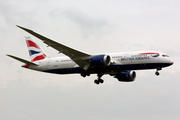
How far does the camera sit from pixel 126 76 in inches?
1954

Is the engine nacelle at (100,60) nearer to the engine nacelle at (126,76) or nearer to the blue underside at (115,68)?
the blue underside at (115,68)

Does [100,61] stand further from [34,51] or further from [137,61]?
[34,51]

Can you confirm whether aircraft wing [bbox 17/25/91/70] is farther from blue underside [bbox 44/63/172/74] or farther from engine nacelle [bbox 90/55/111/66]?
blue underside [bbox 44/63/172/74]

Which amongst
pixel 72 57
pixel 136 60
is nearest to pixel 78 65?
pixel 72 57

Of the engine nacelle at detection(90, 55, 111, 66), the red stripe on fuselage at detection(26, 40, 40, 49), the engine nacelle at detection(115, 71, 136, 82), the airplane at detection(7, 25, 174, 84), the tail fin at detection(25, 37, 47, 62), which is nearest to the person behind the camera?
the engine nacelle at detection(90, 55, 111, 66)

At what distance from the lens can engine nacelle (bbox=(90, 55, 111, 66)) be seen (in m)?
41.1

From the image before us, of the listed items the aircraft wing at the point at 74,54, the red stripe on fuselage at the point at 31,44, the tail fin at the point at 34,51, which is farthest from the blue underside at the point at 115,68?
the red stripe on fuselage at the point at 31,44

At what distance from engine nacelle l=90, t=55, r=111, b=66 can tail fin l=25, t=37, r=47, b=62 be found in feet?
37.4

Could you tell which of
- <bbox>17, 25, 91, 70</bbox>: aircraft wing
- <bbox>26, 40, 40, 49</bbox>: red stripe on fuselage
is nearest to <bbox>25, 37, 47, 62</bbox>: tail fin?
<bbox>26, 40, 40, 49</bbox>: red stripe on fuselage

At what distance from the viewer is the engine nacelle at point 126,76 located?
49.6 meters

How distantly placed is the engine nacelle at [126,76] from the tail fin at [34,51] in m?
12.2

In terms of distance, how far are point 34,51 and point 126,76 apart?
1541 centimetres

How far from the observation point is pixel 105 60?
41.0m

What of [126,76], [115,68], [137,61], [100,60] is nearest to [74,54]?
[100,60]
